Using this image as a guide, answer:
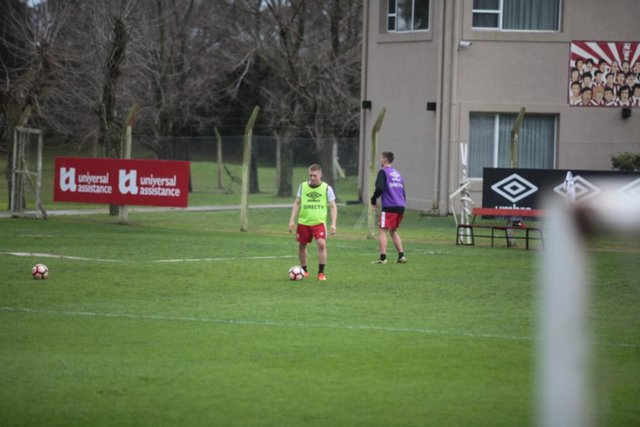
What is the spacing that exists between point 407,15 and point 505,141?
5202mm

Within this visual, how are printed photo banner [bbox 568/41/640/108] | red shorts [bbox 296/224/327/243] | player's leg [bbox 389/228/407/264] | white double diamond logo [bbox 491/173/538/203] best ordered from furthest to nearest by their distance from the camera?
1. printed photo banner [bbox 568/41/640/108]
2. white double diamond logo [bbox 491/173/538/203]
3. player's leg [bbox 389/228/407/264]
4. red shorts [bbox 296/224/327/243]

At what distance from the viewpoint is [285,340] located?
1185cm

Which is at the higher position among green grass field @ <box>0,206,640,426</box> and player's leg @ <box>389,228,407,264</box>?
player's leg @ <box>389,228,407,264</box>

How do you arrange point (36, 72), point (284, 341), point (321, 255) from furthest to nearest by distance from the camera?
point (36, 72)
point (321, 255)
point (284, 341)

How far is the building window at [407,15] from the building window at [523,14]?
1.80m

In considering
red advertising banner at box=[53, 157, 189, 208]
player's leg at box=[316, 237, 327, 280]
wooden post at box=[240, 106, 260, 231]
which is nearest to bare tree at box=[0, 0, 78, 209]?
red advertising banner at box=[53, 157, 189, 208]

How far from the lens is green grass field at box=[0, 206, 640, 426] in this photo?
8773mm

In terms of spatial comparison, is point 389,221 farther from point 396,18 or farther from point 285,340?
point 396,18

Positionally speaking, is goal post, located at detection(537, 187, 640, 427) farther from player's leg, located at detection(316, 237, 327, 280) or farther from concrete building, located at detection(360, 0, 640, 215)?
concrete building, located at detection(360, 0, 640, 215)

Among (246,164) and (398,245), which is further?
(246,164)

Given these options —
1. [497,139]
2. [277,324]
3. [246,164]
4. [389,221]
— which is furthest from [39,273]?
[497,139]

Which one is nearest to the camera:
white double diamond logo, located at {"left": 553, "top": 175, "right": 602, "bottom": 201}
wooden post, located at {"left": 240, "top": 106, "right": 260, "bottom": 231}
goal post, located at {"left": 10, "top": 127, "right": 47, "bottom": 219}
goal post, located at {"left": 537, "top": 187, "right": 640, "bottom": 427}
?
goal post, located at {"left": 537, "top": 187, "right": 640, "bottom": 427}

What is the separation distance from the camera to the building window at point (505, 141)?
33.1m

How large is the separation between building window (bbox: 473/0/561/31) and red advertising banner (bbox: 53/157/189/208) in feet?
34.8
